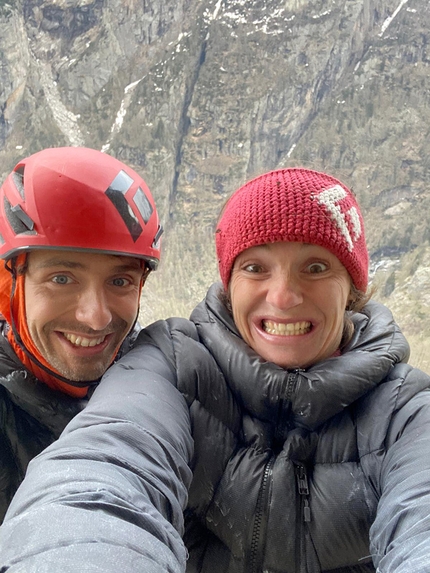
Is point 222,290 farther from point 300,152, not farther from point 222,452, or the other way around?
point 300,152

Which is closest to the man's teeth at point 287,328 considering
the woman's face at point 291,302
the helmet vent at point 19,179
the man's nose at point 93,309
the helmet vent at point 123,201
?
the woman's face at point 291,302

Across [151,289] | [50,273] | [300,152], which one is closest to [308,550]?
[50,273]

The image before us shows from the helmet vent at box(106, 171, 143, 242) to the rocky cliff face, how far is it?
7036 centimetres

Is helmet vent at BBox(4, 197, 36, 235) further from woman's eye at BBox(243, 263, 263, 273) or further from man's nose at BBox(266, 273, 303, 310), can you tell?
man's nose at BBox(266, 273, 303, 310)

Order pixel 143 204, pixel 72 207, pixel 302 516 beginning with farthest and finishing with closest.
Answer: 1. pixel 143 204
2. pixel 72 207
3. pixel 302 516

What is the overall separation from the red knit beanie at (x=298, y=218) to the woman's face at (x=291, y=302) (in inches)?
1.5

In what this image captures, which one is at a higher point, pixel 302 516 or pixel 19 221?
pixel 19 221

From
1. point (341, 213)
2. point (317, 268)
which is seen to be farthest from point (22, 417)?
point (341, 213)

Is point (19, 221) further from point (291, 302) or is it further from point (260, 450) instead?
point (260, 450)

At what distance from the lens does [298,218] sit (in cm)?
148

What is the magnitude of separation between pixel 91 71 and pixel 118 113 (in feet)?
24.6

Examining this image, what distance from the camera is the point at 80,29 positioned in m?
77.6

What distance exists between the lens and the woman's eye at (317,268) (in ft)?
5.05

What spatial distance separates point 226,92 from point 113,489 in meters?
86.3
